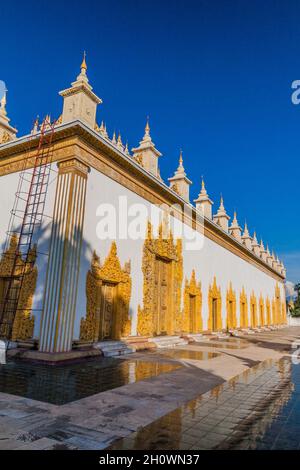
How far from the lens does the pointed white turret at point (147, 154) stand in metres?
12.4

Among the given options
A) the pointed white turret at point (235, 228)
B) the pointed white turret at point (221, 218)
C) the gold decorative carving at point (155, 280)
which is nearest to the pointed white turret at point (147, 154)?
the gold decorative carving at point (155, 280)

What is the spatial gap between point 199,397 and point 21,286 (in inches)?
235

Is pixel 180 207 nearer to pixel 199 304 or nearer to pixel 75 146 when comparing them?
pixel 199 304

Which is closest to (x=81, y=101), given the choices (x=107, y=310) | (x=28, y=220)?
(x=28, y=220)

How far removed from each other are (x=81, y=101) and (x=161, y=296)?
749cm

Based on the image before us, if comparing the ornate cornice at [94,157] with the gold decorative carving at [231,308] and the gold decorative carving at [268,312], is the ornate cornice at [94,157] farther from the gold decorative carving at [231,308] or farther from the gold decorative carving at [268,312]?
the gold decorative carving at [268,312]

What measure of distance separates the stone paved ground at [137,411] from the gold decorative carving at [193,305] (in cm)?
799

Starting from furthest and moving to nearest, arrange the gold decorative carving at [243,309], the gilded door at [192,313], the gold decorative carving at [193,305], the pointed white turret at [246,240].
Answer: the pointed white turret at [246,240]
the gold decorative carving at [243,309]
the gilded door at [192,313]
the gold decorative carving at [193,305]

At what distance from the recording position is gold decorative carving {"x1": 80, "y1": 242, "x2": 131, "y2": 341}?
877 centimetres

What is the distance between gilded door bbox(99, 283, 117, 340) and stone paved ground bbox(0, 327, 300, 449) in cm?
352

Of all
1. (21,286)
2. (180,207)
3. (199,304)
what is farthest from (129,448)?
(199,304)

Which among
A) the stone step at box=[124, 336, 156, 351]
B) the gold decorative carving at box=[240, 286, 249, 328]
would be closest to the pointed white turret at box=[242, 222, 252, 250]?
the gold decorative carving at box=[240, 286, 249, 328]

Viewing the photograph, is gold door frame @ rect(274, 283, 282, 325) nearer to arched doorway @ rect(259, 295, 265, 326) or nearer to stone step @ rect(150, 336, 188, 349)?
arched doorway @ rect(259, 295, 265, 326)

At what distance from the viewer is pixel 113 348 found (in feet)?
30.5
